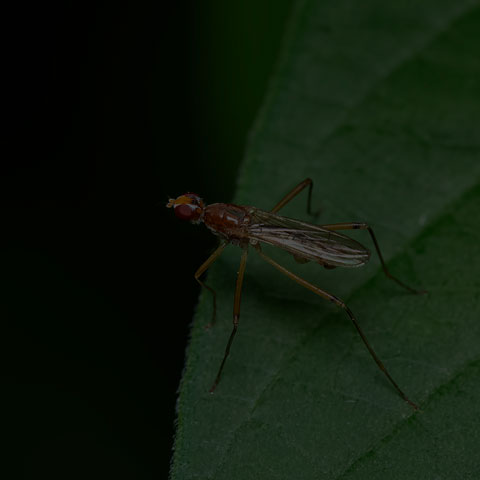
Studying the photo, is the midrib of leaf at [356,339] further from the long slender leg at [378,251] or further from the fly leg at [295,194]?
the fly leg at [295,194]

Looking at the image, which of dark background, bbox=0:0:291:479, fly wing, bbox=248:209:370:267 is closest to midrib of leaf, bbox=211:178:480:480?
fly wing, bbox=248:209:370:267

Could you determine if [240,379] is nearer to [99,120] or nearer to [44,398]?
[44,398]

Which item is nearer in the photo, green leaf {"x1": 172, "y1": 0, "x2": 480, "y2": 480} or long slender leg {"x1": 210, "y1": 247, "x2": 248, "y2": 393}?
green leaf {"x1": 172, "y1": 0, "x2": 480, "y2": 480}

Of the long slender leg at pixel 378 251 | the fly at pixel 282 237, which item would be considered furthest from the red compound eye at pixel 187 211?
the long slender leg at pixel 378 251

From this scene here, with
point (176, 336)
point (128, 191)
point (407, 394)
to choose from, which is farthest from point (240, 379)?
point (128, 191)

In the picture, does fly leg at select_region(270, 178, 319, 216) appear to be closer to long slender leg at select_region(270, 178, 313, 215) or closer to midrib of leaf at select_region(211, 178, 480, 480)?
long slender leg at select_region(270, 178, 313, 215)
